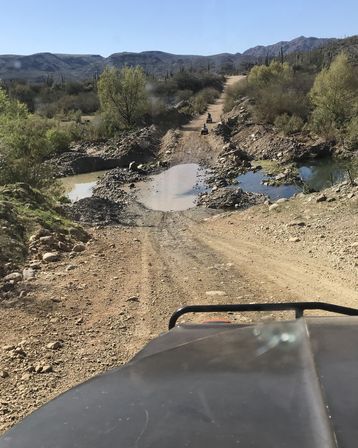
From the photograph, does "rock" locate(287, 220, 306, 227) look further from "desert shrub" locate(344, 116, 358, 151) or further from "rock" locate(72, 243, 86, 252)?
"desert shrub" locate(344, 116, 358, 151)

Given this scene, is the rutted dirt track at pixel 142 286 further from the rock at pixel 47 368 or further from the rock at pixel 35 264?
the rock at pixel 35 264

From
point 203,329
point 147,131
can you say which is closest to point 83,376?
point 203,329

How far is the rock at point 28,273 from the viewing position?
320 inches

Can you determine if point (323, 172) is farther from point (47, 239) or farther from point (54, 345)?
point (54, 345)

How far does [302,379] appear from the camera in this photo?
1.76 m

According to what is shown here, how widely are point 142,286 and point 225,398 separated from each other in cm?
640

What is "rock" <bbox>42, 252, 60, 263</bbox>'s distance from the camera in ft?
30.5

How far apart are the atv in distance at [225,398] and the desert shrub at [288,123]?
1434 inches

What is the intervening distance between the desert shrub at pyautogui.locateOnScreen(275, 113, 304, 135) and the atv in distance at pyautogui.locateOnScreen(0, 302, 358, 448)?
119 feet

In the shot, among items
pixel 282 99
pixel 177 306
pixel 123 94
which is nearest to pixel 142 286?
pixel 177 306

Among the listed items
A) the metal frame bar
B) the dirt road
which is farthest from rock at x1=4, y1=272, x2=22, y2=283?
the dirt road

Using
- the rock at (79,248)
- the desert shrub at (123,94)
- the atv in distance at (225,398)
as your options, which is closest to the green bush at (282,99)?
the desert shrub at (123,94)

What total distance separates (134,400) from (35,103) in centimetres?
7526

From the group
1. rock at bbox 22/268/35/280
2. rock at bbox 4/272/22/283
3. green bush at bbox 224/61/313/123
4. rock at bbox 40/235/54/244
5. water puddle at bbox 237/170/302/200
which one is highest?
green bush at bbox 224/61/313/123
